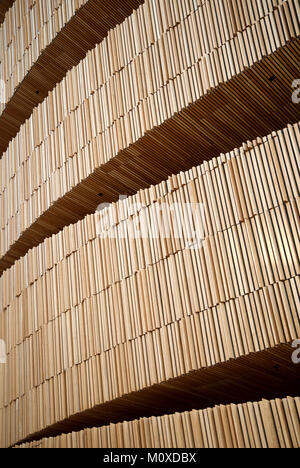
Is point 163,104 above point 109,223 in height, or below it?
above

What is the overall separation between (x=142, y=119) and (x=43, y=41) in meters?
3.44

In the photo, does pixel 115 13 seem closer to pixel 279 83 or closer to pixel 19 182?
pixel 19 182

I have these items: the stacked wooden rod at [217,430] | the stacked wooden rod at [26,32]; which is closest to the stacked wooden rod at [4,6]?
the stacked wooden rod at [26,32]

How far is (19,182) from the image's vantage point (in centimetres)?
976

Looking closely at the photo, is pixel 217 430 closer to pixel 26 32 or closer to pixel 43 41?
pixel 43 41

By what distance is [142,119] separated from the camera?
730 cm

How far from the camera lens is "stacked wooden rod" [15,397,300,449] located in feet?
16.5

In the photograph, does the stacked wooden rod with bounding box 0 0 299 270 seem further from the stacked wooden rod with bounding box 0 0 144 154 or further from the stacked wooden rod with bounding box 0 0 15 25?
the stacked wooden rod with bounding box 0 0 15 25

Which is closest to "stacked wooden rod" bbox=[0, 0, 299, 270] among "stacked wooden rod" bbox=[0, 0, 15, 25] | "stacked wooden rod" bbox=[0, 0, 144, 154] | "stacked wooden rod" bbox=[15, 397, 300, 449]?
"stacked wooden rod" bbox=[0, 0, 144, 154]

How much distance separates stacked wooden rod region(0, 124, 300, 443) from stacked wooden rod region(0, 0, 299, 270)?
32.0 inches

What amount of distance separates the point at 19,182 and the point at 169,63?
149 inches

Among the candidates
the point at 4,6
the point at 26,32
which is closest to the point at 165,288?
the point at 26,32

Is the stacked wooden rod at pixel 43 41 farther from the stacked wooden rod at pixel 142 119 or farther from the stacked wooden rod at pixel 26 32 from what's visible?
the stacked wooden rod at pixel 142 119
